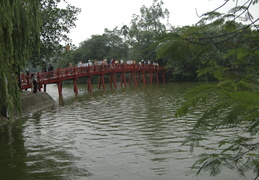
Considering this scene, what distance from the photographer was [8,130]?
10656mm

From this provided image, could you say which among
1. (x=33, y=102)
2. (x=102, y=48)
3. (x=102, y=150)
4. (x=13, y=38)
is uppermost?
(x=102, y=48)

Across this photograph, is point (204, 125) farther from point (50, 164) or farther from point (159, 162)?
point (50, 164)

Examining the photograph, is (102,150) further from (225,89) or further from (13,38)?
(225,89)

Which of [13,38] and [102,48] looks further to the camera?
[102,48]

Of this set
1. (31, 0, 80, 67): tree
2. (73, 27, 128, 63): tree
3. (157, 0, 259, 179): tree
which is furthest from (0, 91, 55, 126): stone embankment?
(73, 27, 128, 63): tree

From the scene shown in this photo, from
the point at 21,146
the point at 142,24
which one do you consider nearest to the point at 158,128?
the point at 21,146

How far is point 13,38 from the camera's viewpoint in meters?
7.55

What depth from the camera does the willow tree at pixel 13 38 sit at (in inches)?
259

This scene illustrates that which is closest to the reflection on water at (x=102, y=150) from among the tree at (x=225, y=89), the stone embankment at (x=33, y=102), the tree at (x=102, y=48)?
the tree at (x=225, y=89)

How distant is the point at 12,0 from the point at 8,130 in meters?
5.26

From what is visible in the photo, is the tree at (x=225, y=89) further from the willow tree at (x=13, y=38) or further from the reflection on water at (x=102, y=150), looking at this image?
the willow tree at (x=13, y=38)

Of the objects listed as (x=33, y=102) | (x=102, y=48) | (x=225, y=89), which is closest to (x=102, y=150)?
(x=225, y=89)

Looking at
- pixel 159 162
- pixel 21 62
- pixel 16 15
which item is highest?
pixel 16 15

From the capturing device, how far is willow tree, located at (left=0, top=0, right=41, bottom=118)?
6583 millimetres
